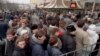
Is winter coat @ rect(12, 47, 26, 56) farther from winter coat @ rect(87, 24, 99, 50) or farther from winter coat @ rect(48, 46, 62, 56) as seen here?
winter coat @ rect(87, 24, 99, 50)

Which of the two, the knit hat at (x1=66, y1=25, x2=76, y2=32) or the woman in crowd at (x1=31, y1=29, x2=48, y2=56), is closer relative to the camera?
the woman in crowd at (x1=31, y1=29, x2=48, y2=56)

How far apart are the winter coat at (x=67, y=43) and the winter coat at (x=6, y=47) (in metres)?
1.39

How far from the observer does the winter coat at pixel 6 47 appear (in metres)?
7.16

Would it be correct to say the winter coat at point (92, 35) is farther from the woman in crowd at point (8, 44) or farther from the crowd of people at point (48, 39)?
the woman in crowd at point (8, 44)

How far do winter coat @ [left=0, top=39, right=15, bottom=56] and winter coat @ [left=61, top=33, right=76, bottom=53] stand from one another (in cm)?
139

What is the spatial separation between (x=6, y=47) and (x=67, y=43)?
5.28ft

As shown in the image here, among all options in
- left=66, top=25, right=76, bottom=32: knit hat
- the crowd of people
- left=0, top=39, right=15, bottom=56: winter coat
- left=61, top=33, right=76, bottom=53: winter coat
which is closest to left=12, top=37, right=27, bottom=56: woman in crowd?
the crowd of people

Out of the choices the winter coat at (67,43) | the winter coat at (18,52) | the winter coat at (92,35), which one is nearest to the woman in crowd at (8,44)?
the winter coat at (18,52)

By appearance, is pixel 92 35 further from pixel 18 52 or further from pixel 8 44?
pixel 18 52

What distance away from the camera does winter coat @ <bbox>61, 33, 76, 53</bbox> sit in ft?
25.3

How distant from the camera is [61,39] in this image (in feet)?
25.5

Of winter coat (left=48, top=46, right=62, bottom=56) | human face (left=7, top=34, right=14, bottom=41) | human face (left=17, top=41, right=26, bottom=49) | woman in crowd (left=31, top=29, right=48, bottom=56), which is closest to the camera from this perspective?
human face (left=17, top=41, right=26, bottom=49)

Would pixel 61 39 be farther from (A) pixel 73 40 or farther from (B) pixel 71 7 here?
(B) pixel 71 7

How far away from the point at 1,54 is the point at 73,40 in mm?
1985
